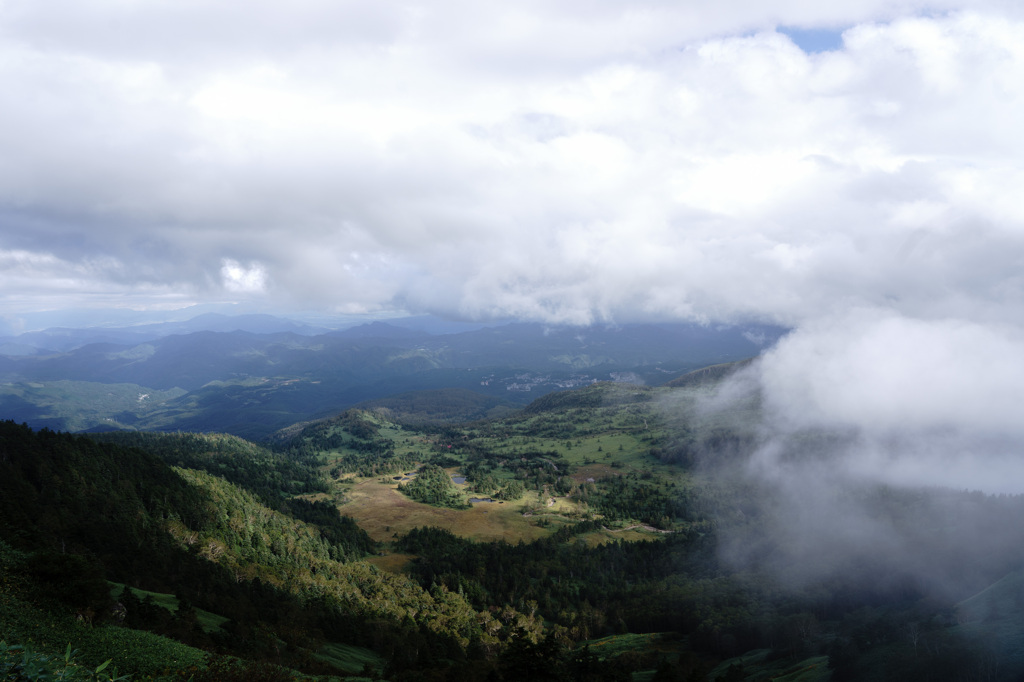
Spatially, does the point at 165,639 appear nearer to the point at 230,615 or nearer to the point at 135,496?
the point at 230,615

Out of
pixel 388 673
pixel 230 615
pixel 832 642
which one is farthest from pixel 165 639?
pixel 832 642

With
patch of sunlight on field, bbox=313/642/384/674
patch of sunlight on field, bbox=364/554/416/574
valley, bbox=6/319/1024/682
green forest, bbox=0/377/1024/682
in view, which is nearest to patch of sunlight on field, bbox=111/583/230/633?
green forest, bbox=0/377/1024/682

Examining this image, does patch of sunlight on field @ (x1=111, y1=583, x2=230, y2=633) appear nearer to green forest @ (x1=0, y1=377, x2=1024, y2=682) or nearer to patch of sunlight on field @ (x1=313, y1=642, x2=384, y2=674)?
green forest @ (x1=0, y1=377, x2=1024, y2=682)

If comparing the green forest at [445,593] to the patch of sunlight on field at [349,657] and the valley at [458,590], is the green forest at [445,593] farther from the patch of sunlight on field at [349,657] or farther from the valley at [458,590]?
the patch of sunlight on field at [349,657]

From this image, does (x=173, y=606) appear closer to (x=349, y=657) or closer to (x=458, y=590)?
(x=349, y=657)

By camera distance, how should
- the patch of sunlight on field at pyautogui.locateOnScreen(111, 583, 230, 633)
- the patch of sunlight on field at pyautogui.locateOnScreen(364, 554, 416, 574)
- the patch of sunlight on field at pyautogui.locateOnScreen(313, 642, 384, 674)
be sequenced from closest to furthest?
the patch of sunlight on field at pyautogui.locateOnScreen(111, 583, 230, 633), the patch of sunlight on field at pyautogui.locateOnScreen(313, 642, 384, 674), the patch of sunlight on field at pyautogui.locateOnScreen(364, 554, 416, 574)

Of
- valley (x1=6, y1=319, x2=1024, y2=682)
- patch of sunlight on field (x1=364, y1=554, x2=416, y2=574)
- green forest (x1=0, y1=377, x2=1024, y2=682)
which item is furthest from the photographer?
patch of sunlight on field (x1=364, y1=554, x2=416, y2=574)

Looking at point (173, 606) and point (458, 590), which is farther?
point (458, 590)

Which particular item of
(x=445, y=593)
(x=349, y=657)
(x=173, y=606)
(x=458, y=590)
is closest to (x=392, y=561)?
(x=458, y=590)
